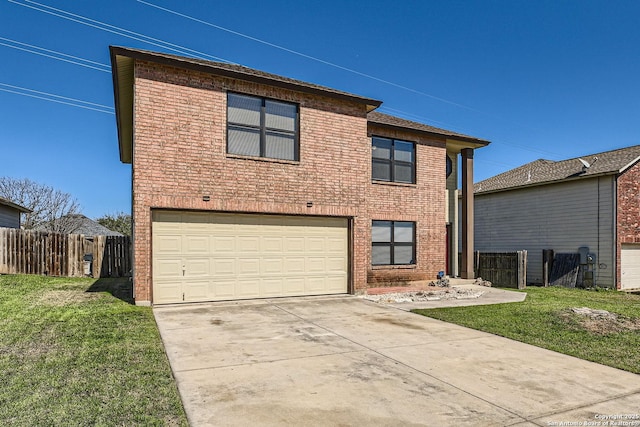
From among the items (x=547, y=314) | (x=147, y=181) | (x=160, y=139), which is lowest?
(x=547, y=314)

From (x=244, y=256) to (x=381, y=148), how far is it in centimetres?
655

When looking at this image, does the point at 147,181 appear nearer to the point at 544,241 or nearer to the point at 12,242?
the point at 12,242

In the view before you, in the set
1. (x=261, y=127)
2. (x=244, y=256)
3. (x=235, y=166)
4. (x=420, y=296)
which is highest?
(x=261, y=127)

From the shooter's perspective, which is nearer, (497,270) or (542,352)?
(542,352)

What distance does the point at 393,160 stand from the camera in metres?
15.1

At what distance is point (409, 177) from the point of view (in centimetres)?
1546

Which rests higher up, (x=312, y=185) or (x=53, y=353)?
(x=312, y=185)

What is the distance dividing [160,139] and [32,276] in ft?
29.0

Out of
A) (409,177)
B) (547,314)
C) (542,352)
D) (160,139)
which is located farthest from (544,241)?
(160,139)

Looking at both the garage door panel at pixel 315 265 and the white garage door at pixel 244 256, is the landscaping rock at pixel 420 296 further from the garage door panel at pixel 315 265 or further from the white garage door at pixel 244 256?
the garage door panel at pixel 315 265

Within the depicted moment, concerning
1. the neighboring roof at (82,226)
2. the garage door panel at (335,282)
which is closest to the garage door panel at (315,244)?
the garage door panel at (335,282)

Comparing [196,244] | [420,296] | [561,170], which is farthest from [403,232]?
[561,170]

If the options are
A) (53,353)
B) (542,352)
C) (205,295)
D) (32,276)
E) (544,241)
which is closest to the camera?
(53,353)

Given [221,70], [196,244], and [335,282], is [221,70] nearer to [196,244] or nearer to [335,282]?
[196,244]
